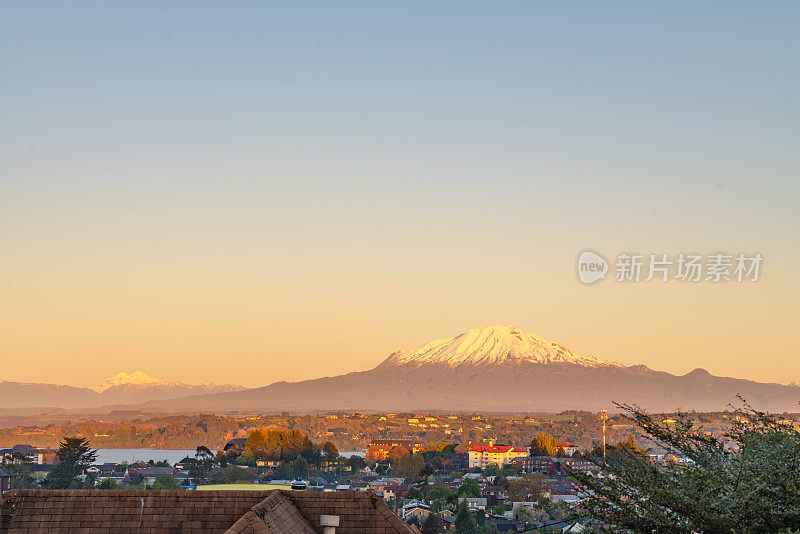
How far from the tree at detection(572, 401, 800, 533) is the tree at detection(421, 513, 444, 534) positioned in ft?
202

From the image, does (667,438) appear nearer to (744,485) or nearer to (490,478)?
(744,485)

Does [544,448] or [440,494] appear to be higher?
[544,448]

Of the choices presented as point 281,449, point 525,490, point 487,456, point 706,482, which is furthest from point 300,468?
point 706,482

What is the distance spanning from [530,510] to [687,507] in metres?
82.5

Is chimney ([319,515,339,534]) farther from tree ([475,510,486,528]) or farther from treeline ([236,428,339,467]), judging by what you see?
treeline ([236,428,339,467])

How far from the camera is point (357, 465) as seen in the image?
172375mm

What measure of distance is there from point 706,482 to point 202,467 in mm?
144729

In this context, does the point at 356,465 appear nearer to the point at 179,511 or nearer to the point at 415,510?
the point at 415,510

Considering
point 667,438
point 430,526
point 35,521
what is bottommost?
point 430,526

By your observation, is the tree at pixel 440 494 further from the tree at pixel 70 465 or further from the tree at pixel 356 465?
the tree at pixel 356 465

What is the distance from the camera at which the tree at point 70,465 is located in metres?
104

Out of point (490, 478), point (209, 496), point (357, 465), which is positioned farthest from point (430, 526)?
point (357, 465)

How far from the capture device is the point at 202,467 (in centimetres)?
15000

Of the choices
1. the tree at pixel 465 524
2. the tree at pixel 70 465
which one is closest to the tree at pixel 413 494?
the tree at pixel 465 524
